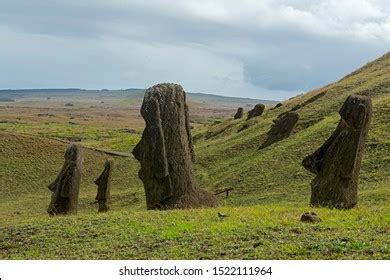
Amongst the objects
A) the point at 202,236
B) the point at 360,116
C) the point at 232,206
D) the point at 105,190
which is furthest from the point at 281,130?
the point at 202,236

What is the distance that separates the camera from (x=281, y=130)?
156 feet

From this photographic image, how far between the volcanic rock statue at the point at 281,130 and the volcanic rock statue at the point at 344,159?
1033 inches

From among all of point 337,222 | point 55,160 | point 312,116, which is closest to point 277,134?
point 312,116

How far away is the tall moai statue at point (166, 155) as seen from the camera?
20.4 metres

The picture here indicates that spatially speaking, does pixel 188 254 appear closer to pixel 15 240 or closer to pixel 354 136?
pixel 15 240

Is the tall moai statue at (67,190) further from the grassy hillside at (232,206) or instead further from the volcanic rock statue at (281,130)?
the volcanic rock statue at (281,130)

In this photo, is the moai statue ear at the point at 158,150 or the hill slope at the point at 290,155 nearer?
the moai statue ear at the point at 158,150

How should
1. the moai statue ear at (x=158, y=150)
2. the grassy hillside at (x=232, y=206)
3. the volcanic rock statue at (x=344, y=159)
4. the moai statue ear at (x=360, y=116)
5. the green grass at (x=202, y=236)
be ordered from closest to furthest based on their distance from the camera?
1. the green grass at (x=202, y=236)
2. the grassy hillside at (x=232, y=206)
3. the volcanic rock statue at (x=344, y=159)
4. the moai statue ear at (x=360, y=116)
5. the moai statue ear at (x=158, y=150)

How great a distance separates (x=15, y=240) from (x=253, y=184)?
885 inches

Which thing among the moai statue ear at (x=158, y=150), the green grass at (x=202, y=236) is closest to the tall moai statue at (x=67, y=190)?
the moai statue ear at (x=158, y=150)

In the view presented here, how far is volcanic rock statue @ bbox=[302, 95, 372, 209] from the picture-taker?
19.5 metres

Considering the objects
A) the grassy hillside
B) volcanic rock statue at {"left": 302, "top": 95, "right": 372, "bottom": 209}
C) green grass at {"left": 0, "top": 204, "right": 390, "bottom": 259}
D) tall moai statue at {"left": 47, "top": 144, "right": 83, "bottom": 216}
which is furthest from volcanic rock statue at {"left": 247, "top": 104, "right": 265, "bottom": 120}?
green grass at {"left": 0, "top": 204, "right": 390, "bottom": 259}

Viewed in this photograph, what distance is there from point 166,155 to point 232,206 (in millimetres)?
8101

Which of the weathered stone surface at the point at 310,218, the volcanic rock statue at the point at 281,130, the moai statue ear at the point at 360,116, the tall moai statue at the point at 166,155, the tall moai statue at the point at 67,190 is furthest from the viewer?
the volcanic rock statue at the point at 281,130
